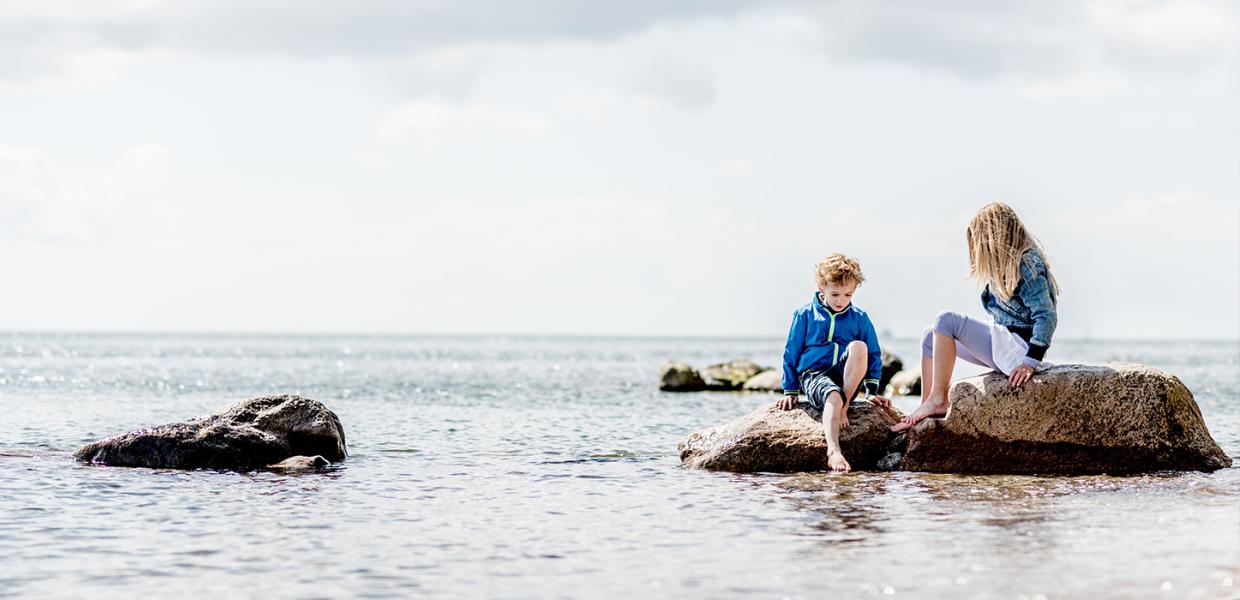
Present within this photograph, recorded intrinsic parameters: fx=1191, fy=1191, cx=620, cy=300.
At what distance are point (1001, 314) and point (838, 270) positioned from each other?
1.74 meters

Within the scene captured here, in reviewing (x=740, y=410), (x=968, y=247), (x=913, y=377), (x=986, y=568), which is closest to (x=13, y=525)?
(x=986, y=568)

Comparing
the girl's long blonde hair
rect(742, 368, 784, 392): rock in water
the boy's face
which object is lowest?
rect(742, 368, 784, 392): rock in water

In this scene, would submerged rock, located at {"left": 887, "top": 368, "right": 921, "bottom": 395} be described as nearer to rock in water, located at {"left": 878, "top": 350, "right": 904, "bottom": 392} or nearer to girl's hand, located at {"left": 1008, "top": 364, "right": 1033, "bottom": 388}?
rock in water, located at {"left": 878, "top": 350, "right": 904, "bottom": 392}

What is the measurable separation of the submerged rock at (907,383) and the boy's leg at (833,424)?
22.3m

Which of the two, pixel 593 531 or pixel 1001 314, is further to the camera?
pixel 1001 314

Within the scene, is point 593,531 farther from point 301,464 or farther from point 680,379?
point 680,379

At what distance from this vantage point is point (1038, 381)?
12688 millimetres

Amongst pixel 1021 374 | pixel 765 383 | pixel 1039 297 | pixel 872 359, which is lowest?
pixel 765 383

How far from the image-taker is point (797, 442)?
13.2 meters

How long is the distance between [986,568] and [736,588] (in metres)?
1.63

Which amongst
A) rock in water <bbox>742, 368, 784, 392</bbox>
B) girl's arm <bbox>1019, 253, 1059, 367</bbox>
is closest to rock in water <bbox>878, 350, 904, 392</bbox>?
rock in water <bbox>742, 368, 784, 392</bbox>

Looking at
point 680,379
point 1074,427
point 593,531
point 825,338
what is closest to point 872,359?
point 825,338

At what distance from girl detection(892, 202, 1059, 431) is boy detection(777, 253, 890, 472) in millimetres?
668

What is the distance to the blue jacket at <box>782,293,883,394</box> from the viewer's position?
13.1 metres
